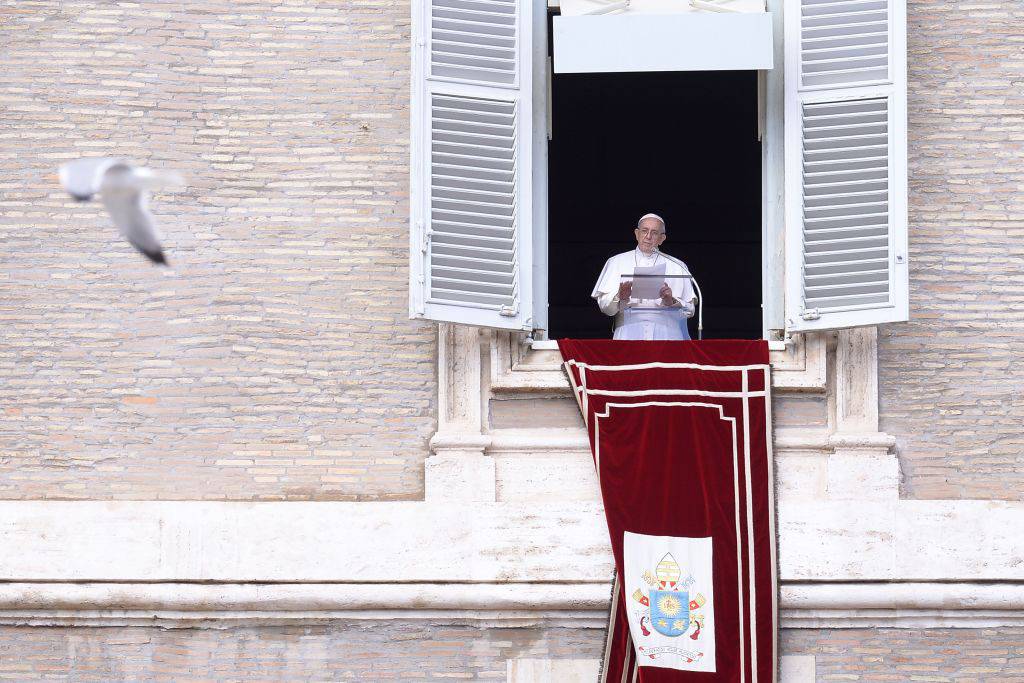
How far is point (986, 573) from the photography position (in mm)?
7809

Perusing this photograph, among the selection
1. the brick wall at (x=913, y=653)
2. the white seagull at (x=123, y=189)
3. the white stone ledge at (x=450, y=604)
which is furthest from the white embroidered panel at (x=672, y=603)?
the white seagull at (x=123, y=189)

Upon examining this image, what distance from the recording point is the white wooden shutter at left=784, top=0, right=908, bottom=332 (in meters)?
7.90

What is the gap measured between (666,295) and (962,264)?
124cm

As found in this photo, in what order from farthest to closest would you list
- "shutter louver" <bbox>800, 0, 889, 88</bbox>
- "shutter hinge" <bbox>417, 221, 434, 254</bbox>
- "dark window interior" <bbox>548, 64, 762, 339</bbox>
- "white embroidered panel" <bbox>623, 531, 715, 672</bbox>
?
"dark window interior" <bbox>548, 64, 762, 339</bbox>, "shutter louver" <bbox>800, 0, 889, 88</bbox>, "shutter hinge" <bbox>417, 221, 434, 254</bbox>, "white embroidered panel" <bbox>623, 531, 715, 672</bbox>

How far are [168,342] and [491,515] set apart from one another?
1543 millimetres

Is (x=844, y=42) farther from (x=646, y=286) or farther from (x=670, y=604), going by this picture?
(x=670, y=604)

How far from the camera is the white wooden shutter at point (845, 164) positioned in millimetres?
7902

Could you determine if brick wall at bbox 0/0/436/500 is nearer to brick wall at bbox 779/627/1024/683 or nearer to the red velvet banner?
the red velvet banner

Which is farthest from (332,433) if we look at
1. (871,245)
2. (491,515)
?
(871,245)

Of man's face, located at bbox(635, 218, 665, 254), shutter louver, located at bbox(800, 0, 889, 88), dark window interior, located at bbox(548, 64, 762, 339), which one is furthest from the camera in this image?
dark window interior, located at bbox(548, 64, 762, 339)

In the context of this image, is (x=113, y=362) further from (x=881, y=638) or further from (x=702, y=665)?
(x=881, y=638)

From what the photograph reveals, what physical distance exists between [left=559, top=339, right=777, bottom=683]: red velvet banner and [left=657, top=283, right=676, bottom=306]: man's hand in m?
0.30

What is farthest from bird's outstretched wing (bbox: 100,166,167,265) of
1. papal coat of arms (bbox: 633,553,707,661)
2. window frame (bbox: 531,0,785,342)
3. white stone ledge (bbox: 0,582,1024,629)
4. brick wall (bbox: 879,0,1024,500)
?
brick wall (bbox: 879,0,1024,500)

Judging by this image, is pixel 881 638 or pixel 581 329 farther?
pixel 581 329
